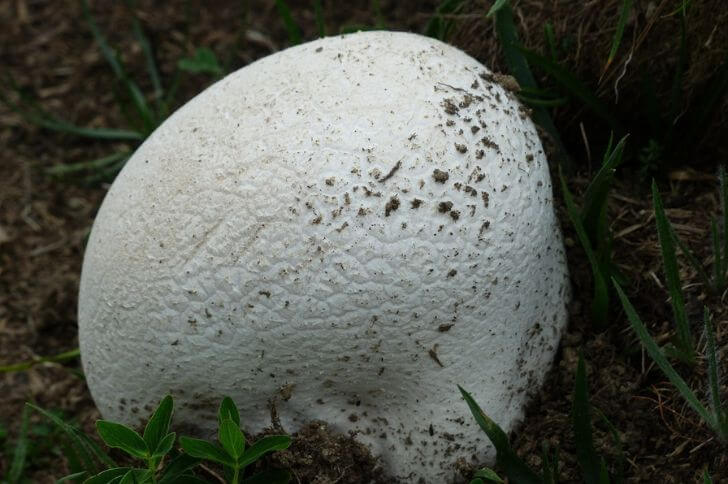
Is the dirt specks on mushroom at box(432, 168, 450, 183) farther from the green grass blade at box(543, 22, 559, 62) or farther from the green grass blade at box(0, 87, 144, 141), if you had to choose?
the green grass blade at box(0, 87, 144, 141)

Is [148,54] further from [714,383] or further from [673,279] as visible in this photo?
[714,383]

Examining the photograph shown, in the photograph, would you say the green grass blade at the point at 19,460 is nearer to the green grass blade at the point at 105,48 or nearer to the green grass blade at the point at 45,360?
the green grass blade at the point at 45,360

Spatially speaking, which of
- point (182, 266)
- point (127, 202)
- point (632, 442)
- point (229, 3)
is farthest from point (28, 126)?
point (632, 442)

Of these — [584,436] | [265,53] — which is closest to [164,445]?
[584,436]

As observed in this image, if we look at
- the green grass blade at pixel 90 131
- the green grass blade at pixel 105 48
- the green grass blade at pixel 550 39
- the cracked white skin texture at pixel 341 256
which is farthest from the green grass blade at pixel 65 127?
the green grass blade at pixel 550 39

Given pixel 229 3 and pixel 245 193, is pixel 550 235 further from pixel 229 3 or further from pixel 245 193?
pixel 229 3
